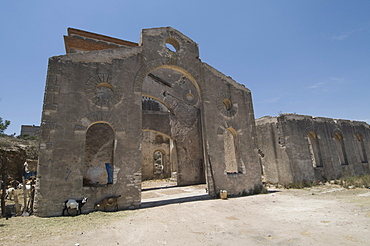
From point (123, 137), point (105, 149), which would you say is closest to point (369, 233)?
point (123, 137)

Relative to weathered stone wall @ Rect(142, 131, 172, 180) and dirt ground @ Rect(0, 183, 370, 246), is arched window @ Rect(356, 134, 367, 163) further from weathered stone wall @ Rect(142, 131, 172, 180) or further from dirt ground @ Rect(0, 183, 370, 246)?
weathered stone wall @ Rect(142, 131, 172, 180)

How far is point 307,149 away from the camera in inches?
514

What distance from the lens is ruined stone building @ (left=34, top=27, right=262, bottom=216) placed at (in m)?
6.87

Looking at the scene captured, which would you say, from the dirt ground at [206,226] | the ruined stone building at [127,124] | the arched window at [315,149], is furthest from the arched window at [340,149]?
the dirt ground at [206,226]

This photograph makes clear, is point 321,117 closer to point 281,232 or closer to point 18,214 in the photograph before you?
point 281,232

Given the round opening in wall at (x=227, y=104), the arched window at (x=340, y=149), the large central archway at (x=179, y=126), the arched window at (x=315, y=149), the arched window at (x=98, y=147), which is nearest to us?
the arched window at (x=98, y=147)

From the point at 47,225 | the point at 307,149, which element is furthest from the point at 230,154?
the point at 47,225

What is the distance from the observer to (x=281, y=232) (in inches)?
180

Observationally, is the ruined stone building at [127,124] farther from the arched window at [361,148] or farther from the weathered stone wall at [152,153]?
the arched window at [361,148]

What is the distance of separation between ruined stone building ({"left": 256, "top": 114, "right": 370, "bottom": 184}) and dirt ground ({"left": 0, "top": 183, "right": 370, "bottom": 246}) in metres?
5.31

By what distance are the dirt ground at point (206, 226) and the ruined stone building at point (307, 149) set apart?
17.4 feet

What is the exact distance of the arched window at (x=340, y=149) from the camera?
15.2m

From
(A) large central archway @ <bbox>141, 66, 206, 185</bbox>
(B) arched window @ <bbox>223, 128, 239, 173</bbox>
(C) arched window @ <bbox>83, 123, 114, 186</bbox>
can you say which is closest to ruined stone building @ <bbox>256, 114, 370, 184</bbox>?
(B) arched window @ <bbox>223, 128, 239, 173</bbox>

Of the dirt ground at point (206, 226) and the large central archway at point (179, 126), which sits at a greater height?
the large central archway at point (179, 126)
